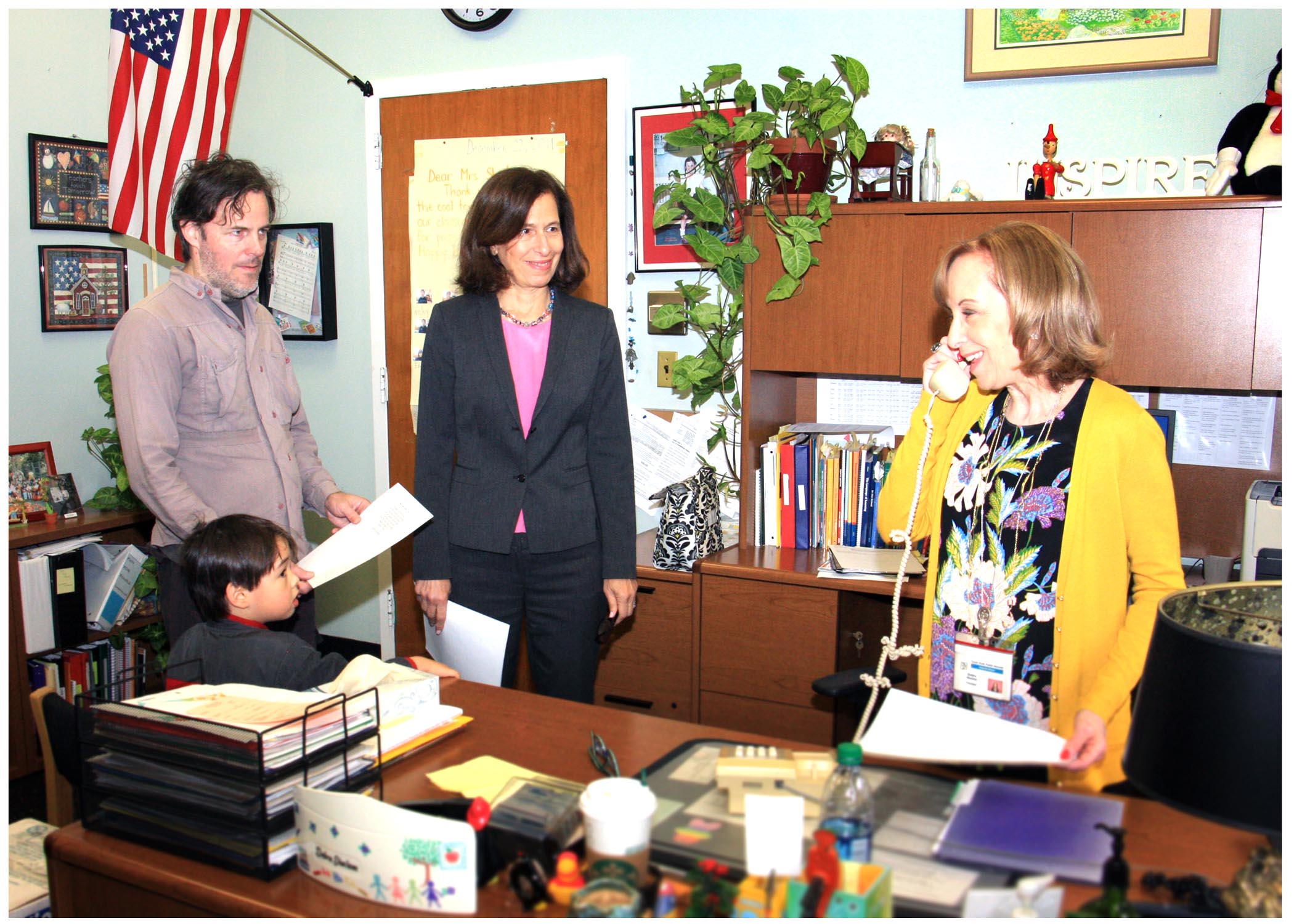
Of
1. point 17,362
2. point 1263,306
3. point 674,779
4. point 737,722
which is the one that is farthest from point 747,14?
point 17,362

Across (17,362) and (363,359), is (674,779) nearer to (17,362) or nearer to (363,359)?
(363,359)

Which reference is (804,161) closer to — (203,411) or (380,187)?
(203,411)

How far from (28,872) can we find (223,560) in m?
0.61

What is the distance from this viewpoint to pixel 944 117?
10.1 feet

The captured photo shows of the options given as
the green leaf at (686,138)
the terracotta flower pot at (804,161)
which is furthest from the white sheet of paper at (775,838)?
the green leaf at (686,138)

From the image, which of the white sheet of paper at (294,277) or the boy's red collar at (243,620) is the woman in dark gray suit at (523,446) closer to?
the boy's red collar at (243,620)

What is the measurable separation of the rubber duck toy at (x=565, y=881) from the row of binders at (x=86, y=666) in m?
2.55

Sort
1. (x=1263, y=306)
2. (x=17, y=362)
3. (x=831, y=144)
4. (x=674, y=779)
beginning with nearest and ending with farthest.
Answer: (x=674, y=779) → (x=1263, y=306) → (x=831, y=144) → (x=17, y=362)

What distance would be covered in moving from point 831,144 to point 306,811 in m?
2.45

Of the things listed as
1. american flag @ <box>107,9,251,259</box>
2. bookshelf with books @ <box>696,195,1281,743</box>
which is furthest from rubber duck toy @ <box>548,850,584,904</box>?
american flag @ <box>107,9,251,259</box>

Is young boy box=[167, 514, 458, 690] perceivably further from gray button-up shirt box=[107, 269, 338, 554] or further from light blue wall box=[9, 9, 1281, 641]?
light blue wall box=[9, 9, 1281, 641]

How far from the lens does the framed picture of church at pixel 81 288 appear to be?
3.80m

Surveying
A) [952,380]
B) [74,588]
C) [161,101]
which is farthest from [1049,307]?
[74,588]

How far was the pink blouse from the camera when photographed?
2.40 m
